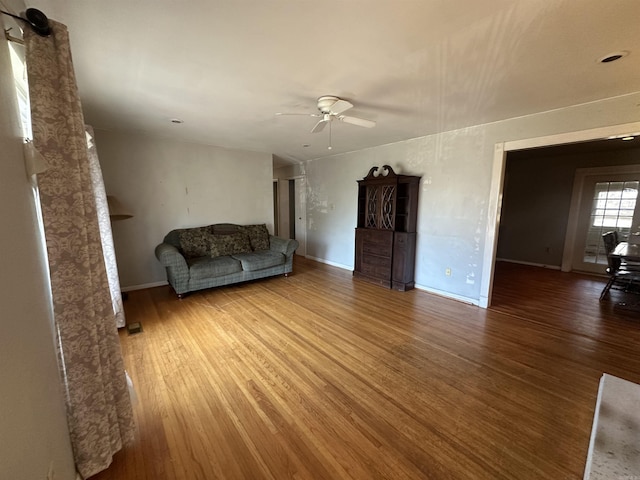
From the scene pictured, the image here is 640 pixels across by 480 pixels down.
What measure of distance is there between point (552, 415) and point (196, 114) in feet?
13.3

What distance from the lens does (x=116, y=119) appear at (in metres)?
3.21

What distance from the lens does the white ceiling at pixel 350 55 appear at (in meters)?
1.39

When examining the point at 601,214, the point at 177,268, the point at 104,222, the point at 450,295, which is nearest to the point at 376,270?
the point at 450,295

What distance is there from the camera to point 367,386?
6.49 ft

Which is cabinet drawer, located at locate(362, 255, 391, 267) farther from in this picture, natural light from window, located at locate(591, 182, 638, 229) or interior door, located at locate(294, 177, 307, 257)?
natural light from window, located at locate(591, 182, 638, 229)

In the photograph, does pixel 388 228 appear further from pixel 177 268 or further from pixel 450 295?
pixel 177 268

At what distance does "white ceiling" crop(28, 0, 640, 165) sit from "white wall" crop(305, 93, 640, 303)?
204 mm

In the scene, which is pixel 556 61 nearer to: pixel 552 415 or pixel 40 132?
pixel 552 415

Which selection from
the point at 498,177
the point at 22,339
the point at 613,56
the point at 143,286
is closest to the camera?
the point at 22,339

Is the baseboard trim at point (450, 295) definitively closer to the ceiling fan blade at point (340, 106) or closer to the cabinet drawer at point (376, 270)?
the cabinet drawer at point (376, 270)

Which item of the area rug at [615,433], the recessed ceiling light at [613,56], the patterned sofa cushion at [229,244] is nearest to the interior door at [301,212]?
the patterned sofa cushion at [229,244]

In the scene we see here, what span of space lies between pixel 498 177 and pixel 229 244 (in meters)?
3.96

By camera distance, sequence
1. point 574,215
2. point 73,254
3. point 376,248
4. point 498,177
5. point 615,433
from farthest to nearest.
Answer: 1. point 574,215
2. point 376,248
3. point 498,177
4. point 615,433
5. point 73,254

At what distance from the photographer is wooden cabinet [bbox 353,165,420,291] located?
407 cm
